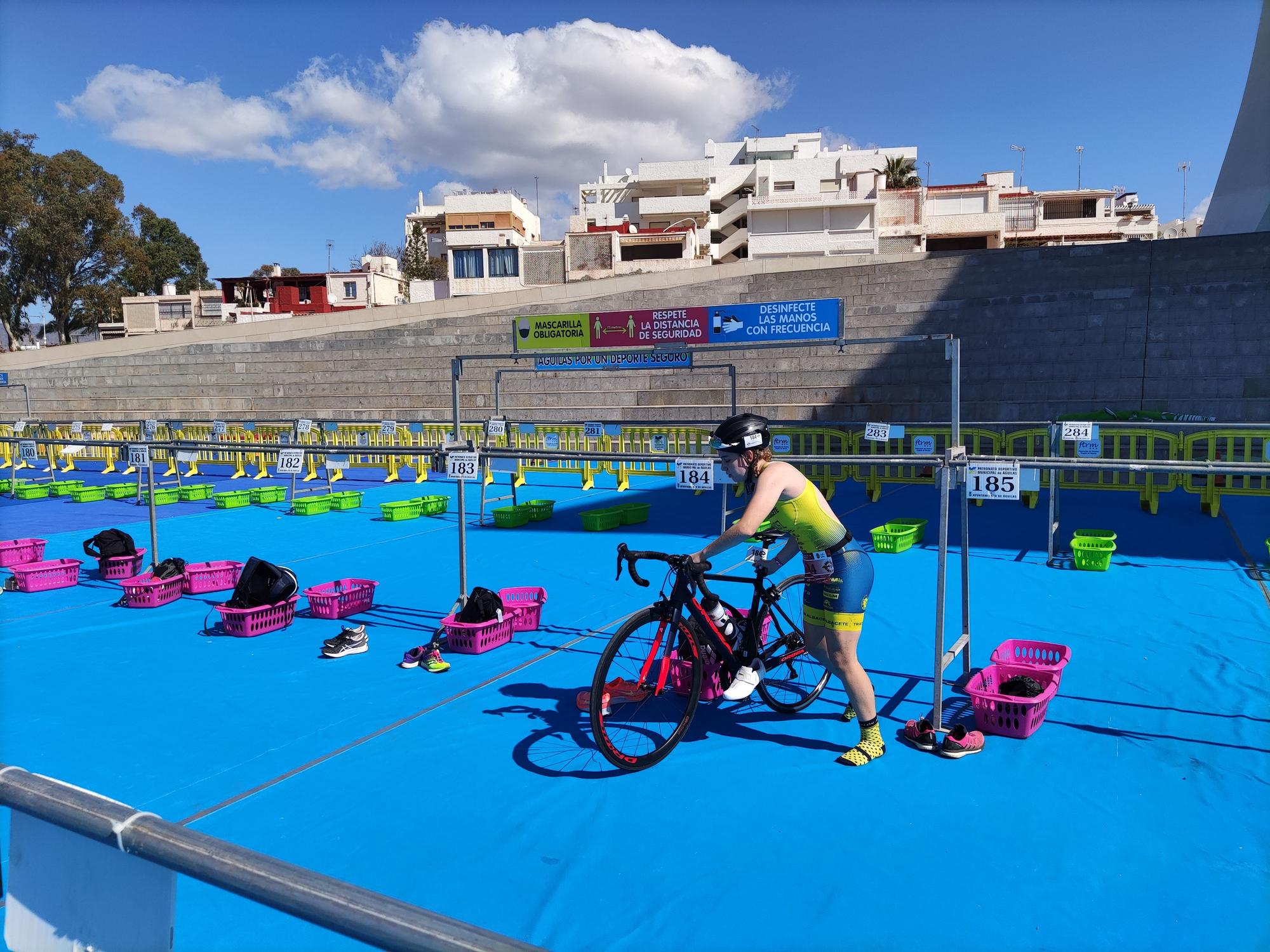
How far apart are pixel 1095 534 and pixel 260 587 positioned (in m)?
9.40

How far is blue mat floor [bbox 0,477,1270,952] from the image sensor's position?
10.8 feet

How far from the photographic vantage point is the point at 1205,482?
510 inches

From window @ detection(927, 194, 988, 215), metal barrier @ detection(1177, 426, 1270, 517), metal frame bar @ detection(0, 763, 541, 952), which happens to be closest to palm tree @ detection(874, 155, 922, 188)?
window @ detection(927, 194, 988, 215)

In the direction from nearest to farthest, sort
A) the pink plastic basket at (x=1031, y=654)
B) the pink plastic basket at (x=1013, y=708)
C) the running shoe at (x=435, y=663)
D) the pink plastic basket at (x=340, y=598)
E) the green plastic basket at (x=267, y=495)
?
the pink plastic basket at (x=1013, y=708), the pink plastic basket at (x=1031, y=654), the running shoe at (x=435, y=663), the pink plastic basket at (x=340, y=598), the green plastic basket at (x=267, y=495)

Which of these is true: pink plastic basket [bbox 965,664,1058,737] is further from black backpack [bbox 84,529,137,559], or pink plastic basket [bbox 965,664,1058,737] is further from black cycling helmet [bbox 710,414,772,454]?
black backpack [bbox 84,529,137,559]

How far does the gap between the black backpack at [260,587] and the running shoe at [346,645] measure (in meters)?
0.92

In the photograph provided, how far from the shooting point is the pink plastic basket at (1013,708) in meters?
4.77

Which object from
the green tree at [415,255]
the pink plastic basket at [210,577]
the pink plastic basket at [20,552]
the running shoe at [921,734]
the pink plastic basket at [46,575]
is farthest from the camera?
the green tree at [415,255]

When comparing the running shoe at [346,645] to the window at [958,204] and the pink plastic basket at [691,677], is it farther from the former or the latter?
the window at [958,204]

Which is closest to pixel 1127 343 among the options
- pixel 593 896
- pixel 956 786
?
pixel 956 786

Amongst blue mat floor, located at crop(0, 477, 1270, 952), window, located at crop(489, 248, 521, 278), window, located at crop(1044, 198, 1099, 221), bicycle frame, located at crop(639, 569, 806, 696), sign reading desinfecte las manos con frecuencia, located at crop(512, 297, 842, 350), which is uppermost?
window, located at crop(1044, 198, 1099, 221)

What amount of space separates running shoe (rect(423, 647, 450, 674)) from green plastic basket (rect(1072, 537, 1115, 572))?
6.93 meters

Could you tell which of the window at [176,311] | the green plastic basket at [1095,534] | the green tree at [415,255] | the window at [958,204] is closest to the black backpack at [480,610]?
the green plastic basket at [1095,534]

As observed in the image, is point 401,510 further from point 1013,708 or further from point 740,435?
point 1013,708
